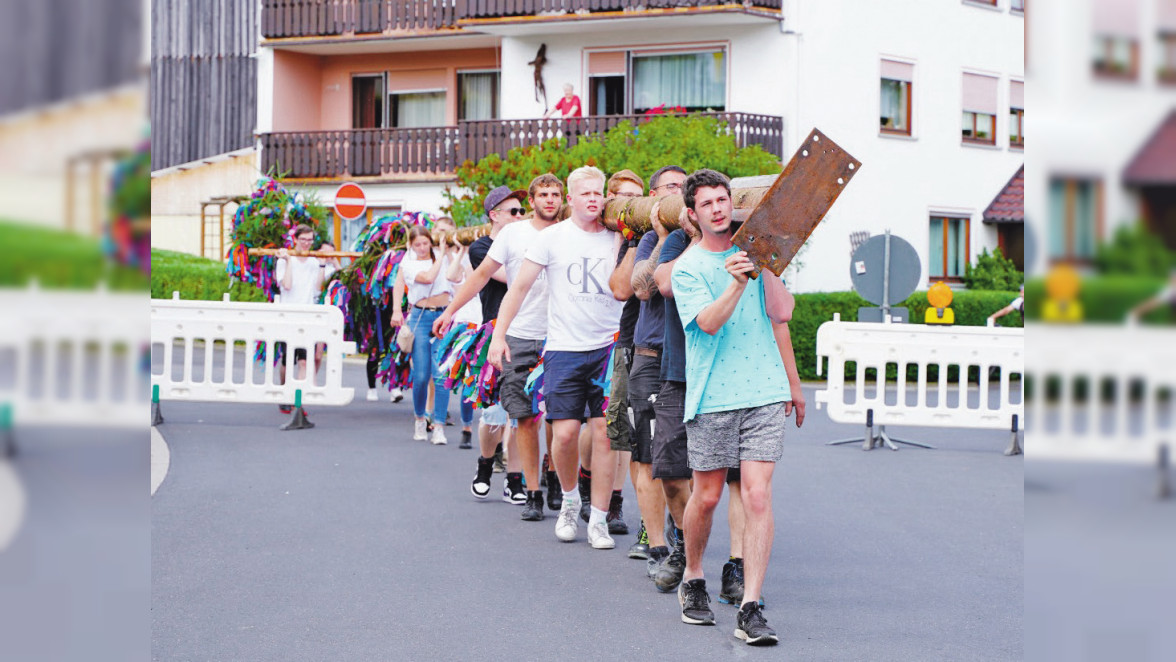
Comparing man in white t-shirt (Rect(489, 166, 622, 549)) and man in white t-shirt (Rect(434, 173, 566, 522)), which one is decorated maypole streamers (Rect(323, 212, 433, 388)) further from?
man in white t-shirt (Rect(489, 166, 622, 549))

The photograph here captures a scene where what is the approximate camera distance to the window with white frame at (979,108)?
34.0 metres

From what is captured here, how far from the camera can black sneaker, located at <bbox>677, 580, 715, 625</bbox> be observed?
650cm

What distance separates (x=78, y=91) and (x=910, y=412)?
1420 cm

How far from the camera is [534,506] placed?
9.72m

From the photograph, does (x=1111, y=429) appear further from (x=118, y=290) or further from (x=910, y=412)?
(x=910, y=412)

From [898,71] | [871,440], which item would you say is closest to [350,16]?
[898,71]

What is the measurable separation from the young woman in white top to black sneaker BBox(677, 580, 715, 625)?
716cm

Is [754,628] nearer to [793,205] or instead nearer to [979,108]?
[793,205]

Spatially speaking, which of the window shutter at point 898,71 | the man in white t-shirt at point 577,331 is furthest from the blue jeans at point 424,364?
the window shutter at point 898,71

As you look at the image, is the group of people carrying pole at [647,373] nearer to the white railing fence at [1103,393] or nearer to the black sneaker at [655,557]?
the black sneaker at [655,557]

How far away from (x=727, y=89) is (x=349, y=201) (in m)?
9.86

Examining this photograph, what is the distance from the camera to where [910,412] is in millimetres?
14961

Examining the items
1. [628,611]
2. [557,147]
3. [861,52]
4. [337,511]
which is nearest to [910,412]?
[337,511]

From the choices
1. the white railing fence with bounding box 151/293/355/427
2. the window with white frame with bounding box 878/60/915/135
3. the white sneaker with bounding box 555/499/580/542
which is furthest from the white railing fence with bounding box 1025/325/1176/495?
the window with white frame with bounding box 878/60/915/135
